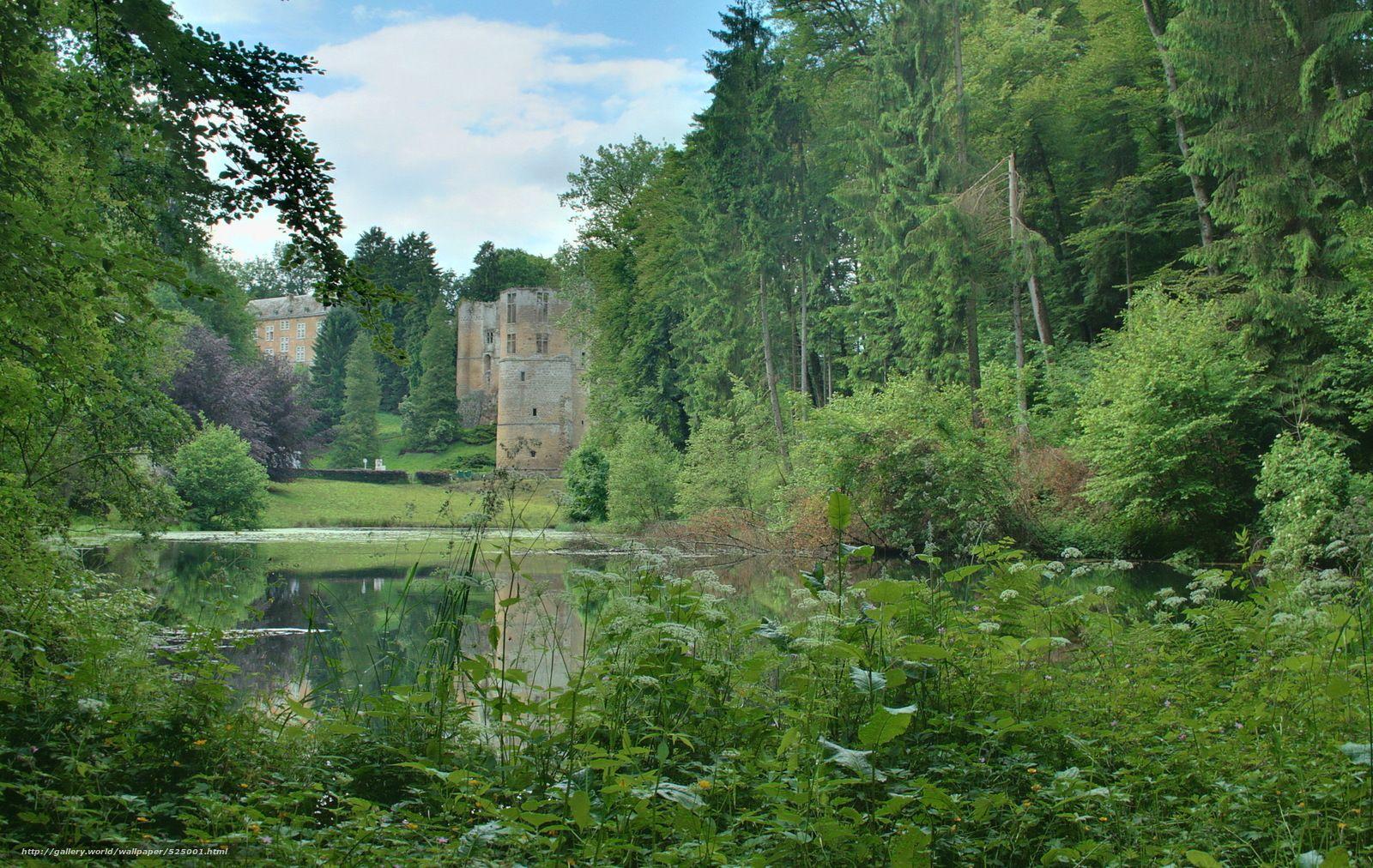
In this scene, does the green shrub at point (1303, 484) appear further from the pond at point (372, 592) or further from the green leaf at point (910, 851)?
the green leaf at point (910, 851)

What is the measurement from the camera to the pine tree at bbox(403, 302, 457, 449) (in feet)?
196

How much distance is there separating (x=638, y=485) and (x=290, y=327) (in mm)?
57151

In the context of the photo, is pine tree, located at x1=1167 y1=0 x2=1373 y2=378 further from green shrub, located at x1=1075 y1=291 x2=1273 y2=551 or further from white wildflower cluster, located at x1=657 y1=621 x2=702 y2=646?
white wildflower cluster, located at x1=657 y1=621 x2=702 y2=646

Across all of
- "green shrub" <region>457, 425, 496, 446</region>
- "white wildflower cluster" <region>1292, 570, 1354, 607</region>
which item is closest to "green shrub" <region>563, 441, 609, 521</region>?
"green shrub" <region>457, 425, 496, 446</region>

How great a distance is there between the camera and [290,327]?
7738 cm

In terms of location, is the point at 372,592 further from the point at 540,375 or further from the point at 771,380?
the point at 540,375

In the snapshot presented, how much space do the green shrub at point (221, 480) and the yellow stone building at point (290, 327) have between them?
2012 inches

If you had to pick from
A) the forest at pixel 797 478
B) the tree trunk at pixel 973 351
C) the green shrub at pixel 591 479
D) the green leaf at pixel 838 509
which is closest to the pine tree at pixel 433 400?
the forest at pixel 797 478

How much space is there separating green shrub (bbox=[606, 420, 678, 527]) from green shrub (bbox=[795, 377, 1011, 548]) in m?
9.30

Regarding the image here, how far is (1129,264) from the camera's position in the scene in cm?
2394

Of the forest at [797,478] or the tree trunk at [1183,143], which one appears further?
the tree trunk at [1183,143]

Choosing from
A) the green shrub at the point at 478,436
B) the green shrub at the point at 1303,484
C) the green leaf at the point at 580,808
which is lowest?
the green shrub at the point at 478,436

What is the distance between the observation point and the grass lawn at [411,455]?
5541cm

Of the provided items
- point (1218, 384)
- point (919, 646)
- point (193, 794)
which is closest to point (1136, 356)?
point (1218, 384)
